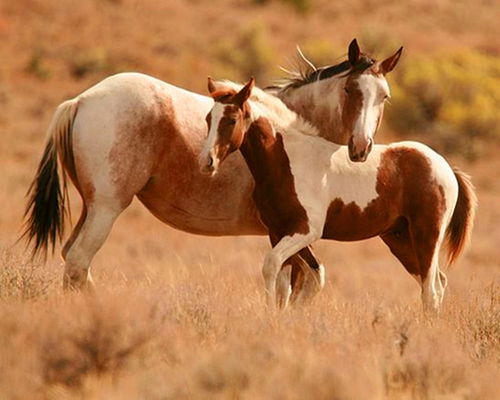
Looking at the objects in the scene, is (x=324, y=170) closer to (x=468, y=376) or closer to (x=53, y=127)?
(x=53, y=127)

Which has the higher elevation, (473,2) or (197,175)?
(197,175)

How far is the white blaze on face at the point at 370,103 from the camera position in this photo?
6.92 m

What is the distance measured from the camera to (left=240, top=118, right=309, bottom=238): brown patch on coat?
7.00 m

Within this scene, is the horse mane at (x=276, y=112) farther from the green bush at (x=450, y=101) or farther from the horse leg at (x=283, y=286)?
the green bush at (x=450, y=101)

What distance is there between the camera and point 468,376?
5.14m

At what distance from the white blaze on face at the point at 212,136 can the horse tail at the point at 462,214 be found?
226 centimetres

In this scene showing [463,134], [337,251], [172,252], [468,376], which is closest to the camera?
[468,376]

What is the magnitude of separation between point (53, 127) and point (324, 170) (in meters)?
1.82

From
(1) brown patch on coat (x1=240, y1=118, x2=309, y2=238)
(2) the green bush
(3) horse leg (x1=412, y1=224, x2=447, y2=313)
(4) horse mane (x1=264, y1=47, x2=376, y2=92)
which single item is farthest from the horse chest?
(2) the green bush

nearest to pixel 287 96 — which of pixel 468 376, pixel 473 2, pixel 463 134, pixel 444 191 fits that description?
pixel 444 191

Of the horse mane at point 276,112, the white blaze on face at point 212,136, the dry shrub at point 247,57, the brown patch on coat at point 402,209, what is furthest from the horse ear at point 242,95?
Answer: the dry shrub at point 247,57

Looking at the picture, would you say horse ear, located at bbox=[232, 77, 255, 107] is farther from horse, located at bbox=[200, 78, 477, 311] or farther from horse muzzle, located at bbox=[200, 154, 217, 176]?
horse muzzle, located at bbox=[200, 154, 217, 176]

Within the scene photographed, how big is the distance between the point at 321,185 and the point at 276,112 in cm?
60

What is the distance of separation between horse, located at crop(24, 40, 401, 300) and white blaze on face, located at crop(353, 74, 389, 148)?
1 cm
